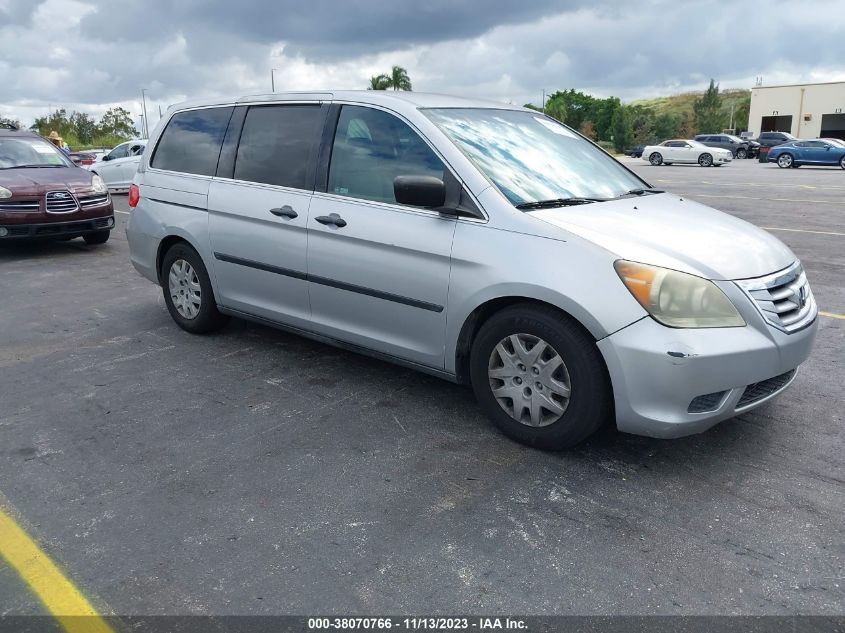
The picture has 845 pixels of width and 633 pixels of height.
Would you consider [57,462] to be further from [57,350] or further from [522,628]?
[522,628]

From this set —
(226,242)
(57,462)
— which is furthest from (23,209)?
(57,462)

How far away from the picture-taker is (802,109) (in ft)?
209

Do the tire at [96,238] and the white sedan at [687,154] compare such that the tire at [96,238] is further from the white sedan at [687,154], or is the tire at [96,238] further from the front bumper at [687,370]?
the white sedan at [687,154]

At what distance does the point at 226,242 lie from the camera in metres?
5.05

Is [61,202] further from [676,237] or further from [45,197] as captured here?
[676,237]

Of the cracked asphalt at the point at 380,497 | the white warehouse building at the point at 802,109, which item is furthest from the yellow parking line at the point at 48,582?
the white warehouse building at the point at 802,109

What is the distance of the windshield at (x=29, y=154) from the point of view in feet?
33.3

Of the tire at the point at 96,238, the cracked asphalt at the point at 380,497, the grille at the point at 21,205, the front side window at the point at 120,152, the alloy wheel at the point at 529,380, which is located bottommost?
the cracked asphalt at the point at 380,497

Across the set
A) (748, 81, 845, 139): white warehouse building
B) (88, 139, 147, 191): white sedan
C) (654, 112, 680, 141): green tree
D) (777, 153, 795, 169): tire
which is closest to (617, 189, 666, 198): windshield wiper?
(88, 139, 147, 191): white sedan

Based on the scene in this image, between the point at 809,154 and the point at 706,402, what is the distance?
3366cm

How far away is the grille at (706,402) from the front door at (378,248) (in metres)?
1.32

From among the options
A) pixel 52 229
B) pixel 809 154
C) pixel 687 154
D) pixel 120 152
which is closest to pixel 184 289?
pixel 52 229

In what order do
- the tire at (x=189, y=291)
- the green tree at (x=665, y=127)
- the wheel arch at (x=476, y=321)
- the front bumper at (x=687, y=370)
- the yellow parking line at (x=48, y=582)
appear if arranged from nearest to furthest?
the yellow parking line at (x=48, y=582)
the front bumper at (x=687, y=370)
the wheel arch at (x=476, y=321)
the tire at (x=189, y=291)
the green tree at (x=665, y=127)

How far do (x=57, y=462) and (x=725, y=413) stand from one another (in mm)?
3277
